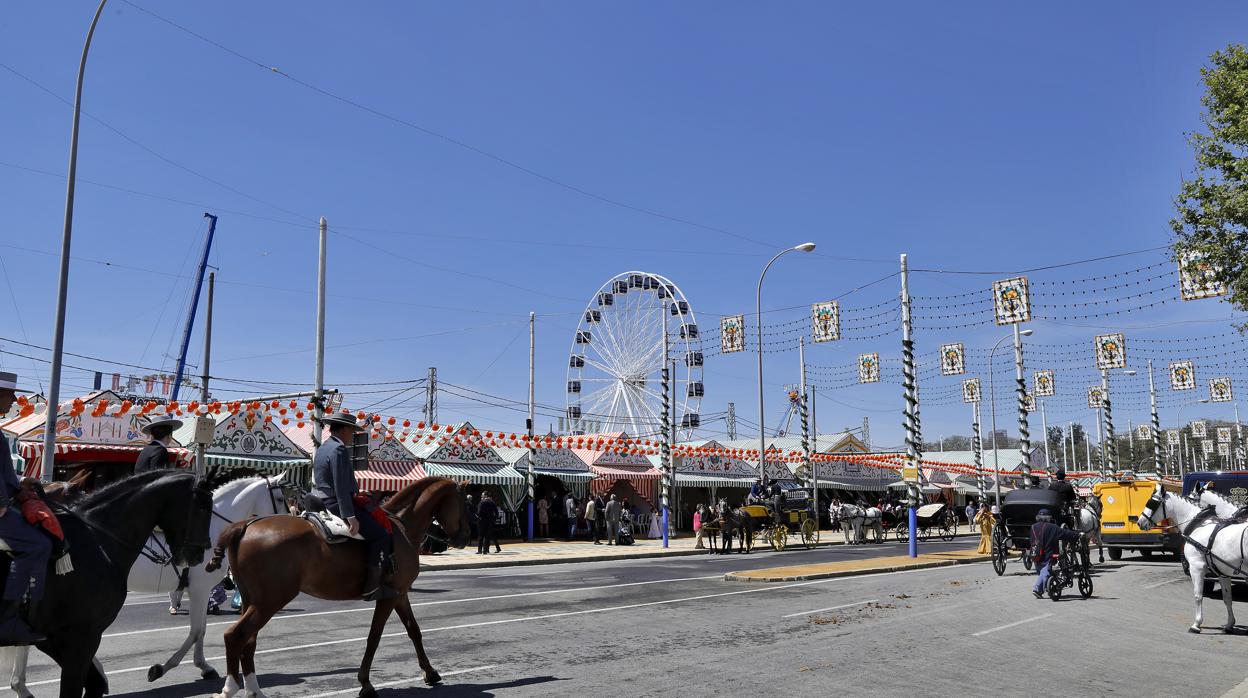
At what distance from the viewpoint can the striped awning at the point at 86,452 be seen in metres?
24.2

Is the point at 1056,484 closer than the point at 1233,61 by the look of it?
No

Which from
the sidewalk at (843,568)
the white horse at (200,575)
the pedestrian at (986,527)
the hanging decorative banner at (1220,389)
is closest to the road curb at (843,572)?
the sidewalk at (843,568)

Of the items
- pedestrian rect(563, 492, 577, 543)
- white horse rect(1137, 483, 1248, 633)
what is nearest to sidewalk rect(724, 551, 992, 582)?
white horse rect(1137, 483, 1248, 633)

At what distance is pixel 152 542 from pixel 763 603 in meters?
9.51

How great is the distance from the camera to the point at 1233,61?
1878 centimetres

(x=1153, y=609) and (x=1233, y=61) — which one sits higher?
(x=1233, y=61)

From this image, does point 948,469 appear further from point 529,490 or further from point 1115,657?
point 1115,657

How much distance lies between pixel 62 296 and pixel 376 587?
566 inches

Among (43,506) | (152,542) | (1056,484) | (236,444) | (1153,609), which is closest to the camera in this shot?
(43,506)

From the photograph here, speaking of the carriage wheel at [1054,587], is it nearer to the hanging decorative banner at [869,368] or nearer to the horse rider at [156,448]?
the horse rider at [156,448]

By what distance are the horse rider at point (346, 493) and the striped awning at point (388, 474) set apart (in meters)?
22.7

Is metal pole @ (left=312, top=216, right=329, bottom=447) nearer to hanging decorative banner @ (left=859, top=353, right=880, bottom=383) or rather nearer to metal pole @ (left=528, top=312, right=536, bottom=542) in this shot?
metal pole @ (left=528, top=312, right=536, bottom=542)

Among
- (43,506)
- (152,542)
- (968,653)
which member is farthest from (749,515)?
(43,506)

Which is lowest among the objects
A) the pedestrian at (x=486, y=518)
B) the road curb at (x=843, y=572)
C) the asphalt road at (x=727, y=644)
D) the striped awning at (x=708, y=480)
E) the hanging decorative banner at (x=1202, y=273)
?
the road curb at (x=843, y=572)
